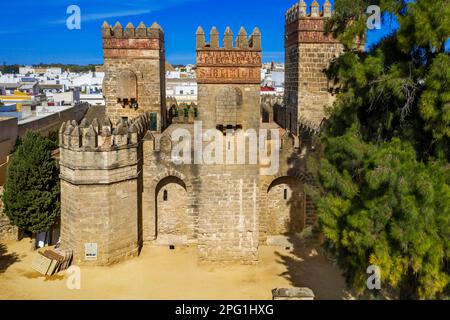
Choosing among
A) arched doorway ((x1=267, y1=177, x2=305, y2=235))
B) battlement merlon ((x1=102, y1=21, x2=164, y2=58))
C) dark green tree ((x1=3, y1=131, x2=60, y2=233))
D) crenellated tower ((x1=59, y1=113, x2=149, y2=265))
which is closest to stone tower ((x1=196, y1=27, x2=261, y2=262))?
arched doorway ((x1=267, y1=177, x2=305, y2=235))

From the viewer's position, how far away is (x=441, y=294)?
317 inches

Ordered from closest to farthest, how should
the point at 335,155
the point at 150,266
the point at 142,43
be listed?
the point at 335,155 → the point at 150,266 → the point at 142,43

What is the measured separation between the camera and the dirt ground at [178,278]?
42.4 ft

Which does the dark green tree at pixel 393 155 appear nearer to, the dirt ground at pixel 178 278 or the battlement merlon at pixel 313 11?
the dirt ground at pixel 178 278

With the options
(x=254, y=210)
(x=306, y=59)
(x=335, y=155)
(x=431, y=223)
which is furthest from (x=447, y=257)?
(x=306, y=59)

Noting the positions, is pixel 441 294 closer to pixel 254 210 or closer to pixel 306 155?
pixel 254 210

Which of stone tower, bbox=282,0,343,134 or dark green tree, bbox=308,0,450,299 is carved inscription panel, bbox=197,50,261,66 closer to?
dark green tree, bbox=308,0,450,299

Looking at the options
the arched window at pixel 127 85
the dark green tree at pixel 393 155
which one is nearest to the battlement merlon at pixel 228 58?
the dark green tree at pixel 393 155

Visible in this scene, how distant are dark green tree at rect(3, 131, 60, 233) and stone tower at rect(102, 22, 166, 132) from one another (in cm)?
471

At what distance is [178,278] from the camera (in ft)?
45.7

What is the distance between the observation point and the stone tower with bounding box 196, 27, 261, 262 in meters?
13.5

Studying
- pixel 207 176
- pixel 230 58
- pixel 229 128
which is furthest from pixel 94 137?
pixel 230 58

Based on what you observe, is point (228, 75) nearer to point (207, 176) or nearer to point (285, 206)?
point (207, 176)

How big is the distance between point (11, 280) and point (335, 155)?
10.4 meters
